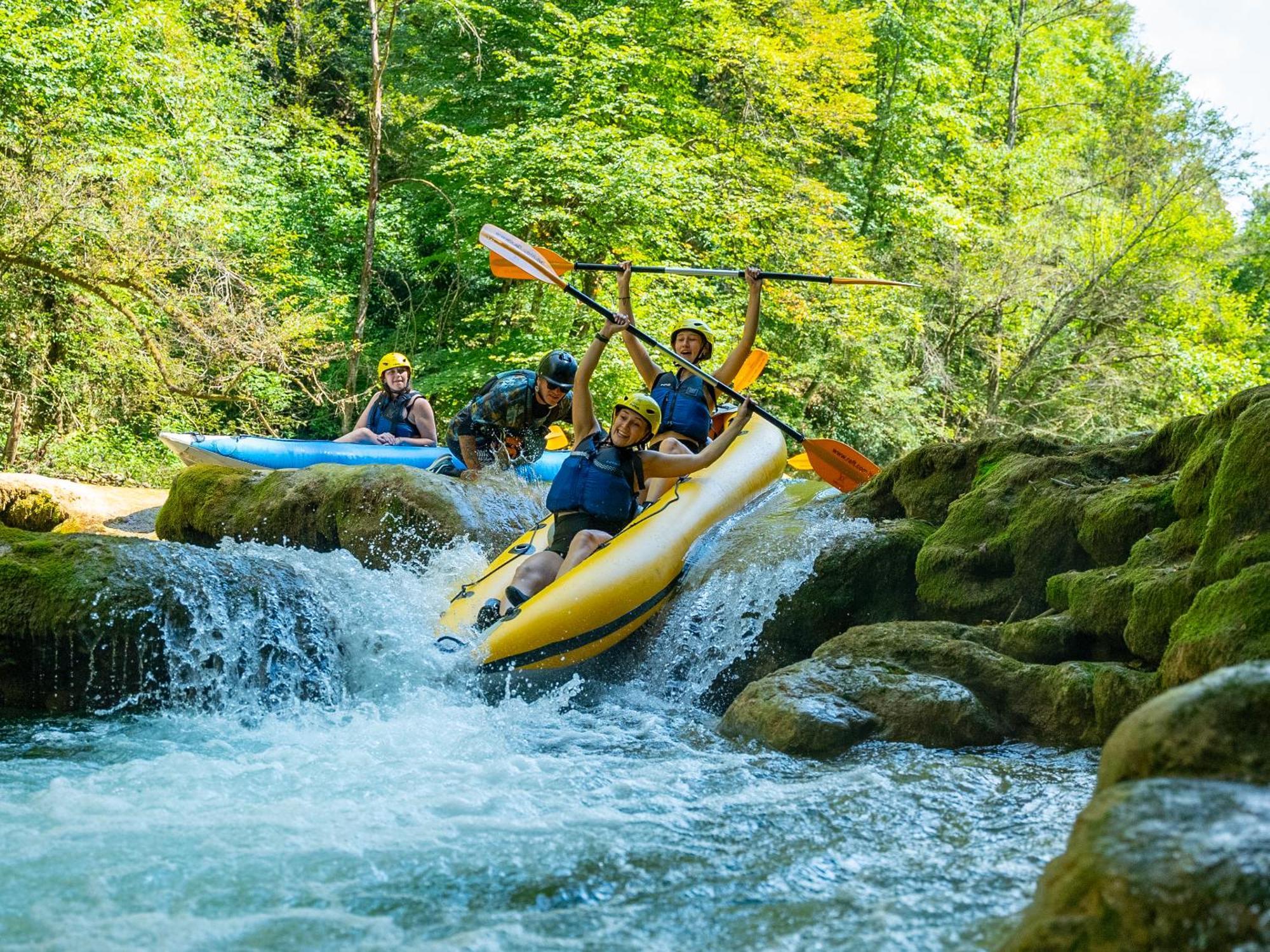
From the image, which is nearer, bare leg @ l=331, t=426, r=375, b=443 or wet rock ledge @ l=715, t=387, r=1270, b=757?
wet rock ledge @ l=715, t=387, r=1270, b=757

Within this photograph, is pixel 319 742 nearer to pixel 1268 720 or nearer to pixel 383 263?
pixel 1268 720

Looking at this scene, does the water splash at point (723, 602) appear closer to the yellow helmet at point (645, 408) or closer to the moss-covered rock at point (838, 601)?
the moss-covered rock at point (838, 601)

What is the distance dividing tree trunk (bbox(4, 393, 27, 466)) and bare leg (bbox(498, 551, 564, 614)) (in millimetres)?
8389

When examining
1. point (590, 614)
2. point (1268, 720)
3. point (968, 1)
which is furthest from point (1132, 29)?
point (1268, 720)

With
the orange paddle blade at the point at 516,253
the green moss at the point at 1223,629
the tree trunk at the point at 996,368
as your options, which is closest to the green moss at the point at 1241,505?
the green moss at the point at 1223,629

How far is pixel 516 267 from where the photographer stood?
712 cm

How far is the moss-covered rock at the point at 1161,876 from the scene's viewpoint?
1.67 metres

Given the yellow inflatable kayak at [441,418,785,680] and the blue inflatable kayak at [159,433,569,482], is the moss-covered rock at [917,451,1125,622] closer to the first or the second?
the yellow inflatable kayak at [441,418,785,680]

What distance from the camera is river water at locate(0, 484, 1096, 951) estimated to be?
8.13 ft

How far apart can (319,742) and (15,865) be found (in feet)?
4.55

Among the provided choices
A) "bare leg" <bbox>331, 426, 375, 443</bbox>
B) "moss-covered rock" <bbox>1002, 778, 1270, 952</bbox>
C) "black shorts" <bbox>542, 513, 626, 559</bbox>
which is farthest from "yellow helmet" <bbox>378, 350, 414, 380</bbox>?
"moss-covered rock" <bbox>1002, 778, 1270, 952</bbox>

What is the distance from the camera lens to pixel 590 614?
16.3 feet

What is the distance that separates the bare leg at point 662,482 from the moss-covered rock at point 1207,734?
13.8ft

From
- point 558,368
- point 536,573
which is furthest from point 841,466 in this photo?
point 536,573
